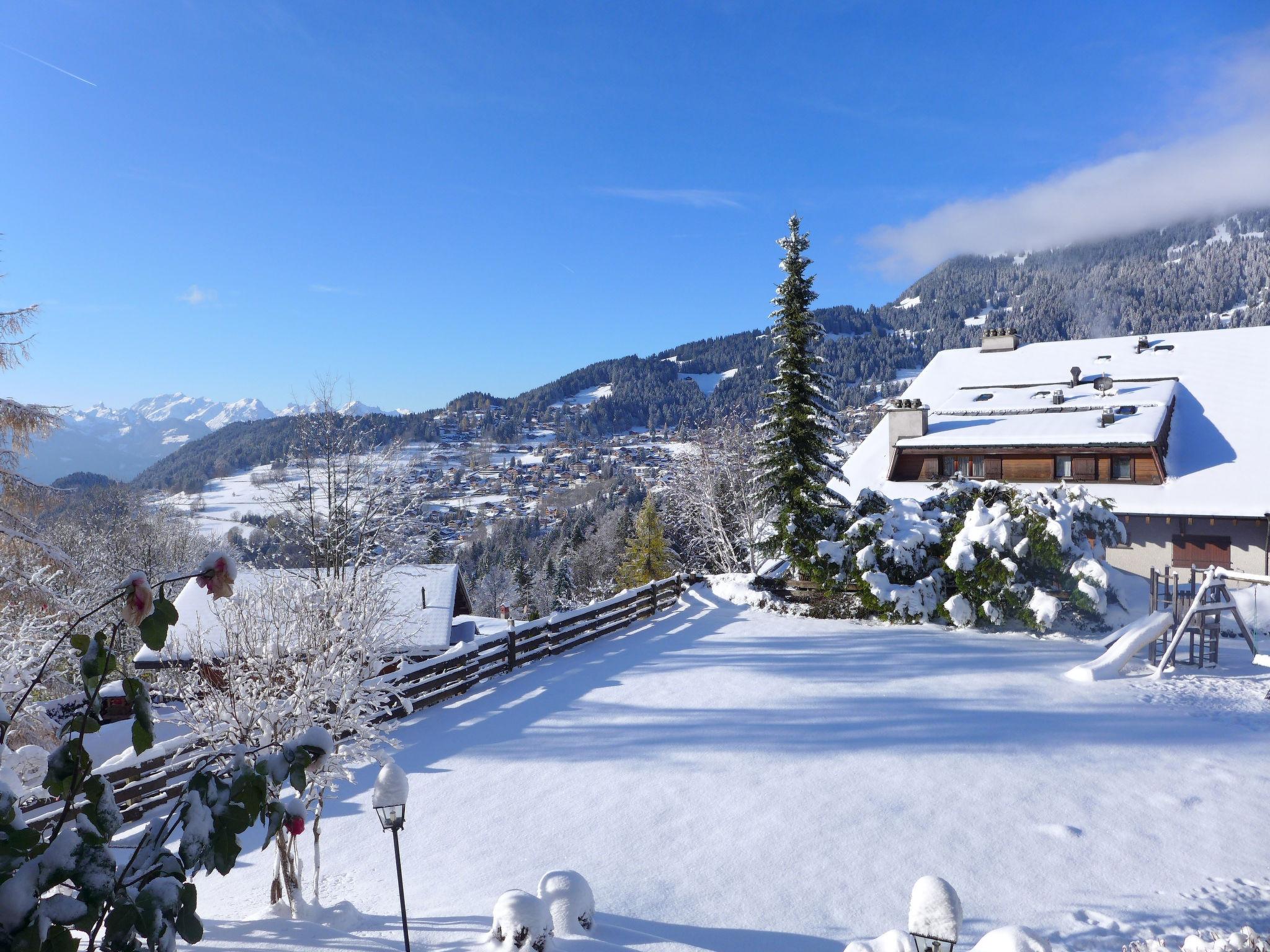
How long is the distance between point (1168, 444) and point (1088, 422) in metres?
2.13

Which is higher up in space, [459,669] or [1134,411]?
[1134,411]

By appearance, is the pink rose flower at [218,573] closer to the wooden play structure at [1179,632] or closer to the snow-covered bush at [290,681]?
the snow-covered bush at [290,681]

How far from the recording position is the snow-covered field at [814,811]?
5578mm

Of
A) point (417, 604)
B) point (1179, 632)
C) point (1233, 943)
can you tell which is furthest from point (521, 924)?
point (417, 604)

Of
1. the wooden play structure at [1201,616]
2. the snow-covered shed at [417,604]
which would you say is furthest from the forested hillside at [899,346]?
the wooden play structure at [1201,616]

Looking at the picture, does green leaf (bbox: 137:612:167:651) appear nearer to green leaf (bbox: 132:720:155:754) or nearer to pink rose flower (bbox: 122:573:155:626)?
pink rose flower (bbox: 122:573:155:626)

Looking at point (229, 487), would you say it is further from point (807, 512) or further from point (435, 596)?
point (807, 512)

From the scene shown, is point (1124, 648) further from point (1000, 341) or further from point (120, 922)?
point (1000, 341)

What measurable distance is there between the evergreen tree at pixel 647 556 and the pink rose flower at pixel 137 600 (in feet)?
121

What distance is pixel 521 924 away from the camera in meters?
4.82

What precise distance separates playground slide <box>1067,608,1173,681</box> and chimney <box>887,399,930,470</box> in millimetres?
11408

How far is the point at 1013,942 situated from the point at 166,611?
178 inches

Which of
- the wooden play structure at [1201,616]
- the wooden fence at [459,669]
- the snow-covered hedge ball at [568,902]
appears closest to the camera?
the snow-covered hedge ball at [568,902]

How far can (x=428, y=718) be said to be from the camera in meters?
11.4
